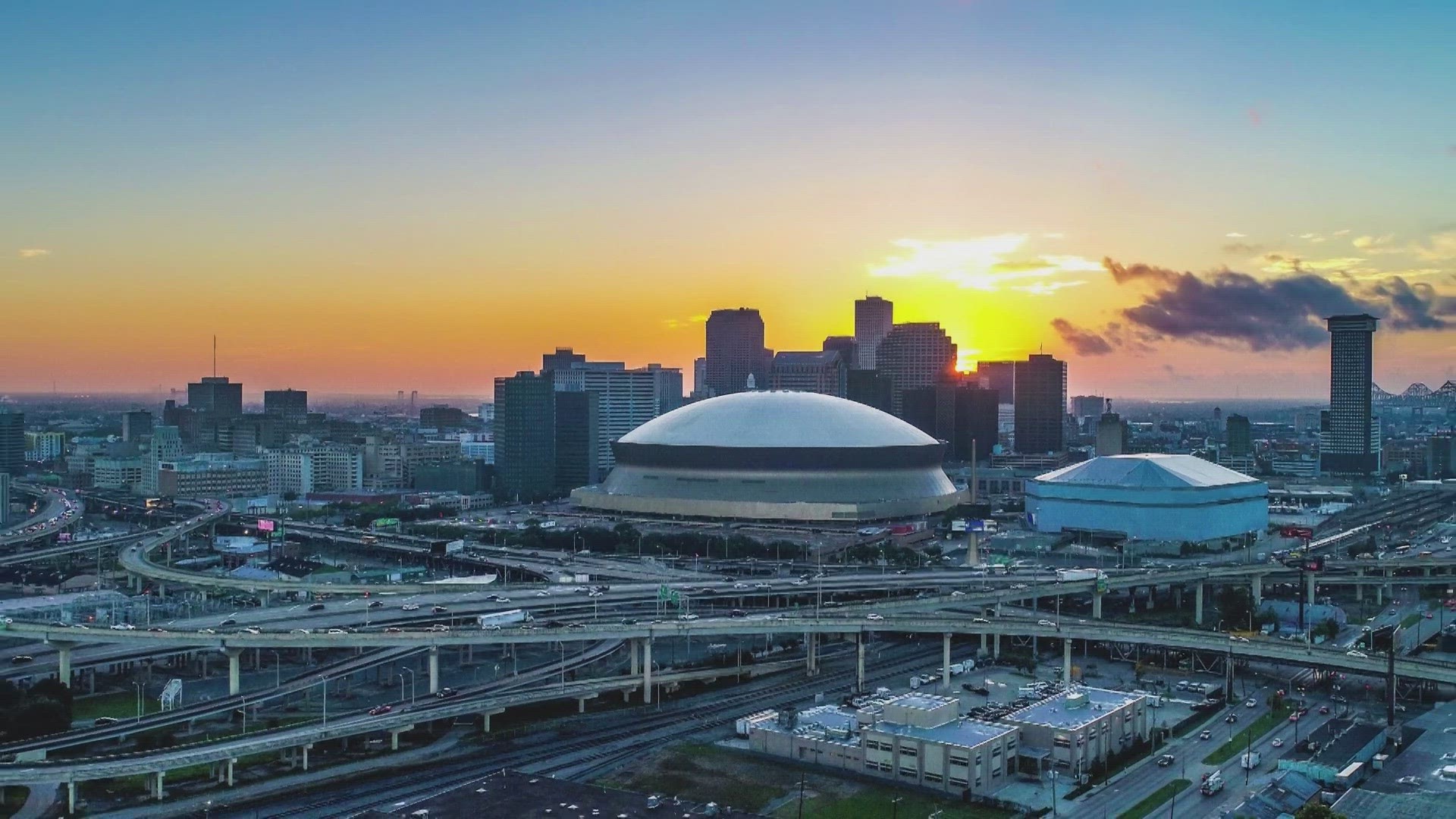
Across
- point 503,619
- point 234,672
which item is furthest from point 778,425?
point 234,672

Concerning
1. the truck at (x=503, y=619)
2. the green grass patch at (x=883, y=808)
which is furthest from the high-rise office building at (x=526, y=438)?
the green grass patch at (x=883, y=808)

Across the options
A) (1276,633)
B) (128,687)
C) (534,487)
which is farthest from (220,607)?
(534,487)

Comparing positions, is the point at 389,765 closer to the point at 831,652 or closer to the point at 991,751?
the point at 991,751

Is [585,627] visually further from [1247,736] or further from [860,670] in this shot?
[1247,736]

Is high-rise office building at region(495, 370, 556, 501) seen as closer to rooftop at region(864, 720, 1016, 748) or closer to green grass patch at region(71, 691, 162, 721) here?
green grass patch at region(71, 691, 162, 721)

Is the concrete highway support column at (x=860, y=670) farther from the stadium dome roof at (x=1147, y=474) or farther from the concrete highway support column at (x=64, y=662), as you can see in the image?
the stadium dome roof at (x=1147, y=474)

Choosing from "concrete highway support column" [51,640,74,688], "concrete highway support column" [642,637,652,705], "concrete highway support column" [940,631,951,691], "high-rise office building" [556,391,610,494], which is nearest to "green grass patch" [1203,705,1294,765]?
"concrete highway support column" [940,631,951,691]
